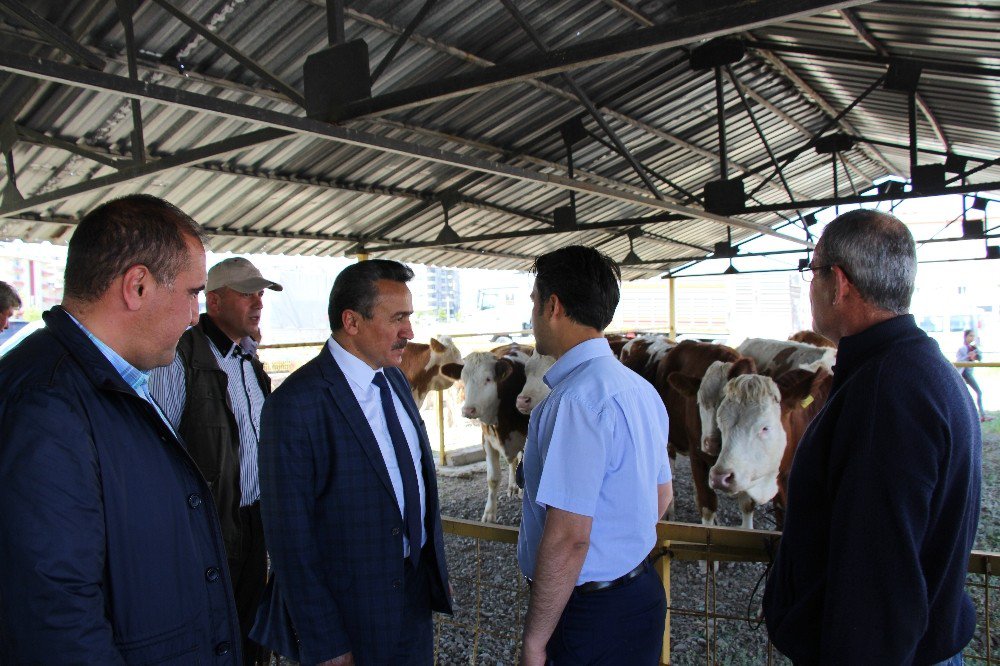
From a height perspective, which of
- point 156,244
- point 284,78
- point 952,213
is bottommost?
point 156,244

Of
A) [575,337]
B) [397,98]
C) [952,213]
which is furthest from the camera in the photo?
[952,213]

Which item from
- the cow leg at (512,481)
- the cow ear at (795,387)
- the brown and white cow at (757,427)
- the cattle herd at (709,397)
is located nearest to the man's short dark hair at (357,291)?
the cattle herd at (709,397)

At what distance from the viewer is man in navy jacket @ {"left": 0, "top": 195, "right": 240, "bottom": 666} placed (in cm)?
108

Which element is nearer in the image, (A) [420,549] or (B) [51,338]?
(B) [51,338]

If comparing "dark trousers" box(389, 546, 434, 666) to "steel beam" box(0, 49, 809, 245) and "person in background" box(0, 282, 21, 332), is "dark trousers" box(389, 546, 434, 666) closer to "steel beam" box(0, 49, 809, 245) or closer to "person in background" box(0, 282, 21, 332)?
"steel beam" box(0, 49, 809, 245)

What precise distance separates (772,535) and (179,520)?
1.78m

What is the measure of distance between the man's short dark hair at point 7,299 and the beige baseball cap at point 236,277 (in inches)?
117

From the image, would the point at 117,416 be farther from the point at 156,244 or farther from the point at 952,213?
the point at 952,213

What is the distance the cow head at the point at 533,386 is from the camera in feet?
21.0

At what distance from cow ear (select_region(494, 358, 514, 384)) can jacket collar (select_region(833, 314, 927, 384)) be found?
5.80 meters

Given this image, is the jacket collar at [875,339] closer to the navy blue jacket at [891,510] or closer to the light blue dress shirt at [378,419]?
the navy blue jacket at [891,510]

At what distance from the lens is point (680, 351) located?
6.83 m

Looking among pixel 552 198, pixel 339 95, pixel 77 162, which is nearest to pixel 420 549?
pixel 339 95

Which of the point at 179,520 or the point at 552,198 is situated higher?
the point at 552,198
